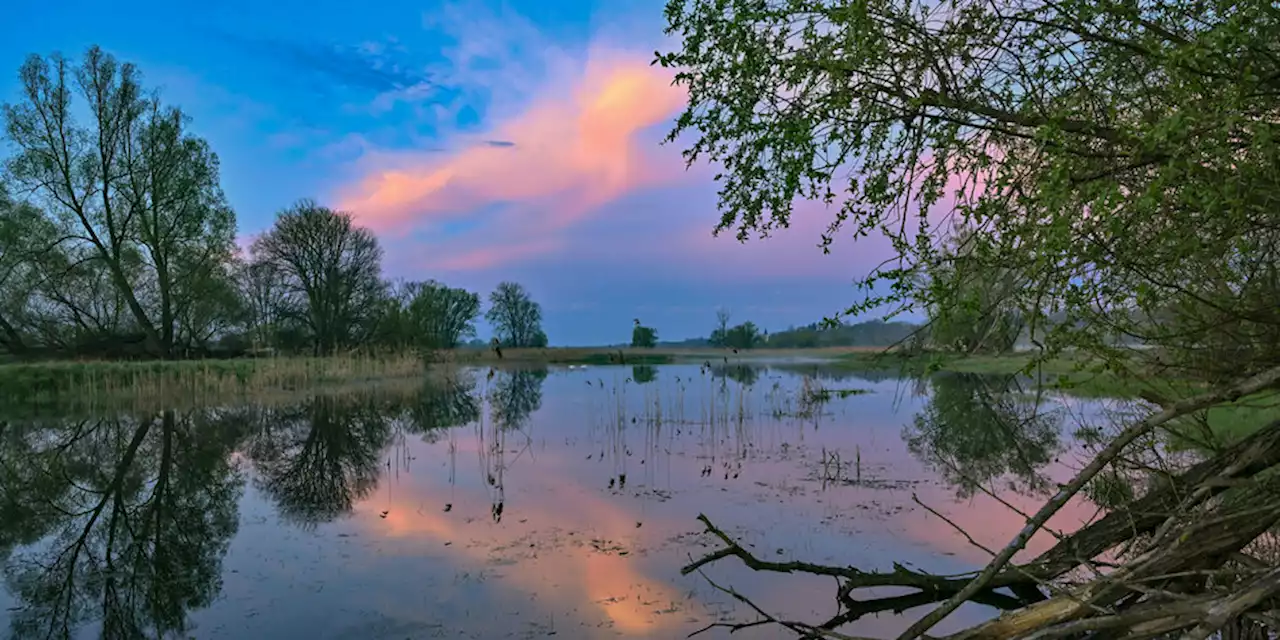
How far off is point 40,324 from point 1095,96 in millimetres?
30950

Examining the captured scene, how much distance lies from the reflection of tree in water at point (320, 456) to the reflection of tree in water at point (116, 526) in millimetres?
573

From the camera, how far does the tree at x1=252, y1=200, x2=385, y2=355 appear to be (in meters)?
32.1

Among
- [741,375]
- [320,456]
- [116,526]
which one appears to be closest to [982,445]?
[320,456]

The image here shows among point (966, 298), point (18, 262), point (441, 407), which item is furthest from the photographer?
point (18, 262)

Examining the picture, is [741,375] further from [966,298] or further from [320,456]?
[966,298]

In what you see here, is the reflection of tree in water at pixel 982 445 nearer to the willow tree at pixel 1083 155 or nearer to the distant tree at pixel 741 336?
the willow tree at pixel 1083 155

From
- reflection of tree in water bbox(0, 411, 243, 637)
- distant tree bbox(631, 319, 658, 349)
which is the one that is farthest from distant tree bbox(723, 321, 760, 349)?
reflection of tree in water bbox(0, 411, 243, 637)

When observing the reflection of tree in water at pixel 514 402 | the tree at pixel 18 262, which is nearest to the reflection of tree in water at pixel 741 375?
the reflection of tree in water at pixel 514 402

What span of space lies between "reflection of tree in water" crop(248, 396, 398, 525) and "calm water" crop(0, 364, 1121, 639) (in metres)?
0.08

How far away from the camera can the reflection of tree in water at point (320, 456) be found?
8.66 m

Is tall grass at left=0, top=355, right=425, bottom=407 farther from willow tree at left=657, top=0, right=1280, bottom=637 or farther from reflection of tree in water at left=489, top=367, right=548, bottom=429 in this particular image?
willow tree at left=657, top=0, right=1280, bottom=637

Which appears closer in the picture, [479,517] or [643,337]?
[479,517]

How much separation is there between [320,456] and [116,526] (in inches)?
176

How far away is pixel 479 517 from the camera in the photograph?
25.0ft
